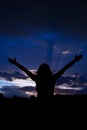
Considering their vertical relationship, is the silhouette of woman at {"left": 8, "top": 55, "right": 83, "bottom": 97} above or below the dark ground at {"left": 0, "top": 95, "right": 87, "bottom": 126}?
above

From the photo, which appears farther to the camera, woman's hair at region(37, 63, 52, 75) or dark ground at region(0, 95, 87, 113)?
woman's hair at region(37, 63, 52, 75)

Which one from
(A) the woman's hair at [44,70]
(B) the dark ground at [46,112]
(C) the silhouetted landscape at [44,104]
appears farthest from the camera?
(A) the woman's hair at [44,70]

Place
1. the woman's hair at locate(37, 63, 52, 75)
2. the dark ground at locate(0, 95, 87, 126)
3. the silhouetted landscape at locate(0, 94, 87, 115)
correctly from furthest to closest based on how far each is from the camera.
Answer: the woman's hair at locate(37, 63, 52, 75), the silhouetted landscape at locate(0, 94, 87, 115), the dark ground at locate(0, 95, 87, 126)

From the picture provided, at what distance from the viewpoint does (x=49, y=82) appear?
10.5 m

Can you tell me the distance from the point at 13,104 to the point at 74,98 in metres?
1.87

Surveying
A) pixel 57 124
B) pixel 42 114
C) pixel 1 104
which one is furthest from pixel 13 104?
pixel 57 124

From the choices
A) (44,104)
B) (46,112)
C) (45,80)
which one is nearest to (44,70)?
(45,80)

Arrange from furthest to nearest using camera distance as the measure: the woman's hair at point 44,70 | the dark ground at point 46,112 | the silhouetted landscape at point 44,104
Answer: the woman's hair at point 44,70
the silhouetted landscape at point 44,104
the dark ground at point 46,112

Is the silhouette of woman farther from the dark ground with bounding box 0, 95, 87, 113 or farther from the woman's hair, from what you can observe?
the dark ground with bounding box 0, 95, 87, 113

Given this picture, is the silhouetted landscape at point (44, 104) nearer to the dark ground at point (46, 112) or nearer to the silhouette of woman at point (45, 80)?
the dark ground at point (46, 112)

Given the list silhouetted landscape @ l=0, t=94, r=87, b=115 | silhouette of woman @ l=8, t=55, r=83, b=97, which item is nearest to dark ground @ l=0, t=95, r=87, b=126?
silhouetted landscape @ l=0, t=94, r=87, b=115

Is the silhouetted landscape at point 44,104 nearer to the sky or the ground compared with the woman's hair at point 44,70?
nearer to the ground

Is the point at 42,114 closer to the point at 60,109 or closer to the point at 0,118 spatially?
the point at 60,109

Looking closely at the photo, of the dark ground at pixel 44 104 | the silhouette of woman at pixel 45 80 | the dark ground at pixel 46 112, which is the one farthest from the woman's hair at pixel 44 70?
the dark ground at pixel 46 112
